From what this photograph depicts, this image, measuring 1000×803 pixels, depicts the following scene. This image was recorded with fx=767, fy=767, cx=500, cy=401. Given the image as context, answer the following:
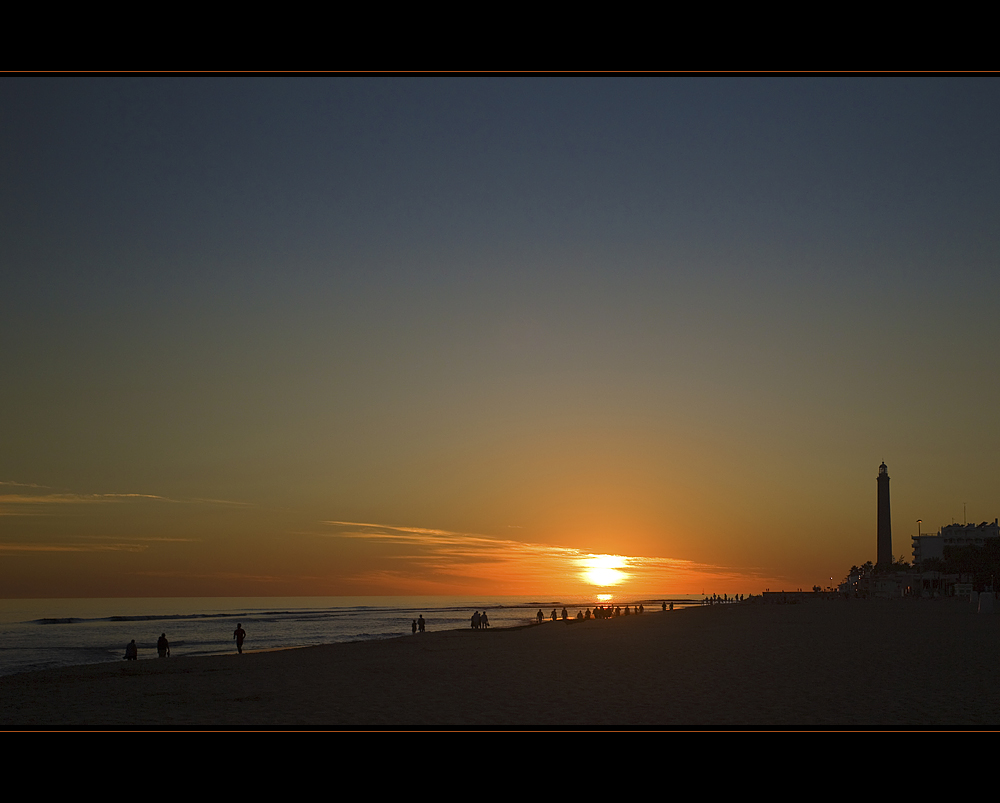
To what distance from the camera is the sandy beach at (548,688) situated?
45.6 feet

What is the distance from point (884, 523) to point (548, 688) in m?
146

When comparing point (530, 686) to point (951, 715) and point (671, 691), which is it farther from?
point (951, 715)

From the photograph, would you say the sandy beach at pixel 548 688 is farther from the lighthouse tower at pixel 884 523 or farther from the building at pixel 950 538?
the building at pixel 950 538

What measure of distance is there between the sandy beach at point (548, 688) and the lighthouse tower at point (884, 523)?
396 ft

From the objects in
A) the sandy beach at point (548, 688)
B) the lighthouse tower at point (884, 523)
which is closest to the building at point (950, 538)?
the lighthouse tower at point (884, 523)

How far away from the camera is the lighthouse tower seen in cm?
13838

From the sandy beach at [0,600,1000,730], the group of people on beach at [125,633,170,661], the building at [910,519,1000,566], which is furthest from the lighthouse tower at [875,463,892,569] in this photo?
the group of people on beach at [125,633,170,661]

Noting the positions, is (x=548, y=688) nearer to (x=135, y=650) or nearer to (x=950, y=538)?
(x=135, y=650)

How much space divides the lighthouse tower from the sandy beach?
121 meters

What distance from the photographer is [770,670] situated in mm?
20562
